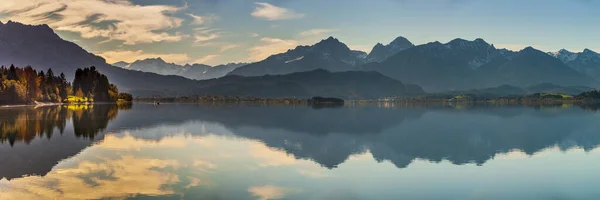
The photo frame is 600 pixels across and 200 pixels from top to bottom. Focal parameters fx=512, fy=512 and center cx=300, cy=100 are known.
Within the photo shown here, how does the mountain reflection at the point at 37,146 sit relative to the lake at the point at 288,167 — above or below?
above

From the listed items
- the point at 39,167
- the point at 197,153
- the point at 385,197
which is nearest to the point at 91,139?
the point at 197,153

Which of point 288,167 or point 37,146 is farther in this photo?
point 37,146

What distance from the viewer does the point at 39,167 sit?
1635 inches

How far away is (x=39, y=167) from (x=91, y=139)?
24.9 meters

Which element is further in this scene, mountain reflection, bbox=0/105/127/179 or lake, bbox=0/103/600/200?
mountain reflection, bbox=0/105/127/179

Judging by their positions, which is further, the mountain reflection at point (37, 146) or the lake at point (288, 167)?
the mountain reflection at point (37, 146)

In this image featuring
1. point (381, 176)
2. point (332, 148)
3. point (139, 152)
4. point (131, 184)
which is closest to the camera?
point (131, 184)

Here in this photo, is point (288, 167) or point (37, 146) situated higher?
point (37, 146)

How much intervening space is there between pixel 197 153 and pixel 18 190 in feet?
74.1

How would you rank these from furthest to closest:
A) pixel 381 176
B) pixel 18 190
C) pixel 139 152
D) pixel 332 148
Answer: pixel 332 148 → pixel 139 152 → pixel 381 176 → pixel 18 190

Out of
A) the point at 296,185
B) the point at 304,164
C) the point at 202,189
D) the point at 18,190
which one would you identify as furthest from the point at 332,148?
the point at 18,190

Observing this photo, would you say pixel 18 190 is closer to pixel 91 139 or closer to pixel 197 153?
pixel 197 153

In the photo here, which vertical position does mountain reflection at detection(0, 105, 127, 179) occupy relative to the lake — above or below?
above

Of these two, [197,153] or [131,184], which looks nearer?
[131,184]
